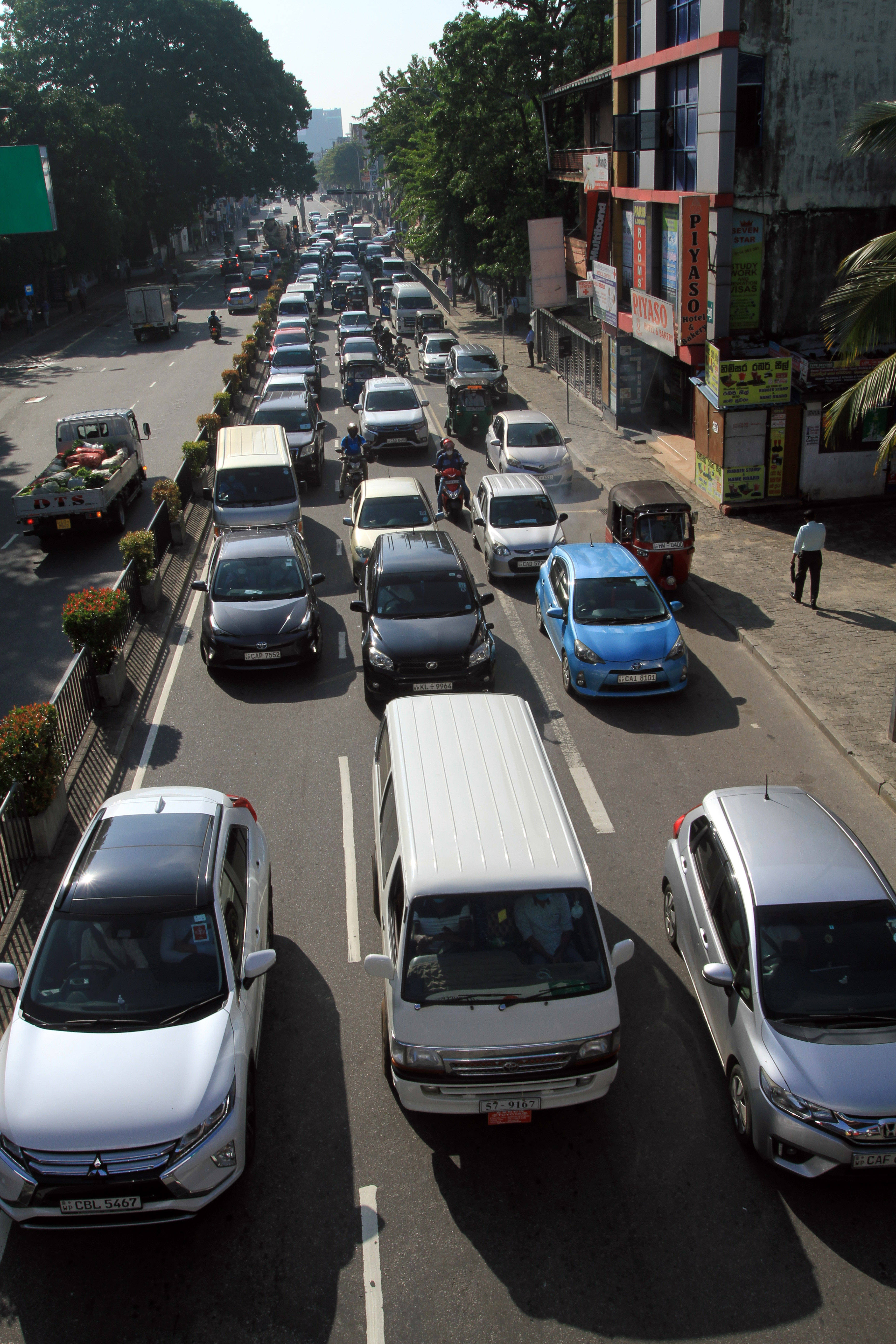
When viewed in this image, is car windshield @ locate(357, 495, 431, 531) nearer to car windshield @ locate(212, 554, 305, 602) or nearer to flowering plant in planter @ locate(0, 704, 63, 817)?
car windshield @ locate(212, 554, 305, 602)

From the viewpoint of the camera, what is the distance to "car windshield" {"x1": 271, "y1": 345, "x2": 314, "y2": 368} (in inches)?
1430

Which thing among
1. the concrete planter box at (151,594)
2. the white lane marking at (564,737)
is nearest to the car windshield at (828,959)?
the white lane marking at (564,737)

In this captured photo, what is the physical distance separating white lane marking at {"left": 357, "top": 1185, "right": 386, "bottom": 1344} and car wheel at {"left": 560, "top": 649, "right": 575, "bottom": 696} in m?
8.10

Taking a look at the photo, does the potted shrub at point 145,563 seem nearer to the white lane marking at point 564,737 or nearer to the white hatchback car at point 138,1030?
the white lane marking at point 564,737

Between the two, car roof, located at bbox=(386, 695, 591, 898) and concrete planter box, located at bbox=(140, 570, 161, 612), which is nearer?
car roof, located at bbox=(386, 695, 591, 898)

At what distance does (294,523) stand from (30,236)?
1583 inches

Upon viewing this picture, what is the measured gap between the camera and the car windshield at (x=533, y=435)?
77.2ft

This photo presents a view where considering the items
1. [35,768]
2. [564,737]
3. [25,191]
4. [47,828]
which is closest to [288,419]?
[25,191]

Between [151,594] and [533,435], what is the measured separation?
1035 cm

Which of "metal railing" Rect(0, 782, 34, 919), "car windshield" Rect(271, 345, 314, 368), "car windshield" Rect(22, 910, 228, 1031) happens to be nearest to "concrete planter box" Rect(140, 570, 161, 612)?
"metal railing" Rect(0, 782, 34, 919)

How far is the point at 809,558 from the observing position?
16.0 m

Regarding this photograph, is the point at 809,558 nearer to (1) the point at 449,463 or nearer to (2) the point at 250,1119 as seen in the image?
(1) the point at 449,463

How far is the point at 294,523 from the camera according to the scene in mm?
19516

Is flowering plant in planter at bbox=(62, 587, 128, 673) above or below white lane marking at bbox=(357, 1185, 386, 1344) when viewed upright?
above
